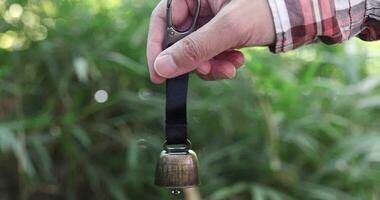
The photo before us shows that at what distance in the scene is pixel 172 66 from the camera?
0.91 meters

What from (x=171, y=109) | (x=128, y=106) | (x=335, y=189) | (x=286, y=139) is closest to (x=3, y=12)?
(x=128, y=106)

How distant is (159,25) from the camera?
39.3 inches

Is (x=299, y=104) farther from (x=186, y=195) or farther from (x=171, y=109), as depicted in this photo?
(x=171, y=109)

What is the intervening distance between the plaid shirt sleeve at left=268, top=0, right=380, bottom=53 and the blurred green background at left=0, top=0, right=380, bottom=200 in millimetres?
918

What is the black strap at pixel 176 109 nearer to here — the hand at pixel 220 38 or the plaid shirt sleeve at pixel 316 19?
the hand at pixel 220 38

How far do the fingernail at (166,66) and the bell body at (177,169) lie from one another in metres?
0.11

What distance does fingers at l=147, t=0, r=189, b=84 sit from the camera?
981mm

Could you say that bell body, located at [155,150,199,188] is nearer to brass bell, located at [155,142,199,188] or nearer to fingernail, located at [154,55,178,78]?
brass bell, located at [155,142,199,188]

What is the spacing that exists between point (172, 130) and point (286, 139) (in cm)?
107

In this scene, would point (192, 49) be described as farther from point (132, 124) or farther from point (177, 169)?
point (132, 124)

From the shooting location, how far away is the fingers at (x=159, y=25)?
981mm

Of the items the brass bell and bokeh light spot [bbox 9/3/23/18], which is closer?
the brass bell

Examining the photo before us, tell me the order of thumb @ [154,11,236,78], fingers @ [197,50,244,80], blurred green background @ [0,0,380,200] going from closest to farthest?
thumb @ [154,11,236,78] → fingers @ [197,50,244,80] → blurred green background @ [0,0,380,200]

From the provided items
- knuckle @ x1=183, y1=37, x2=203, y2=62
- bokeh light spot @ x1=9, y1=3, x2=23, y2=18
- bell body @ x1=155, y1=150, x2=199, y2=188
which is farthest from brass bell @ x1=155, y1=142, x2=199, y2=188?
bokeh light spot @ x1=9, y1=3, x2=23, y2=18
